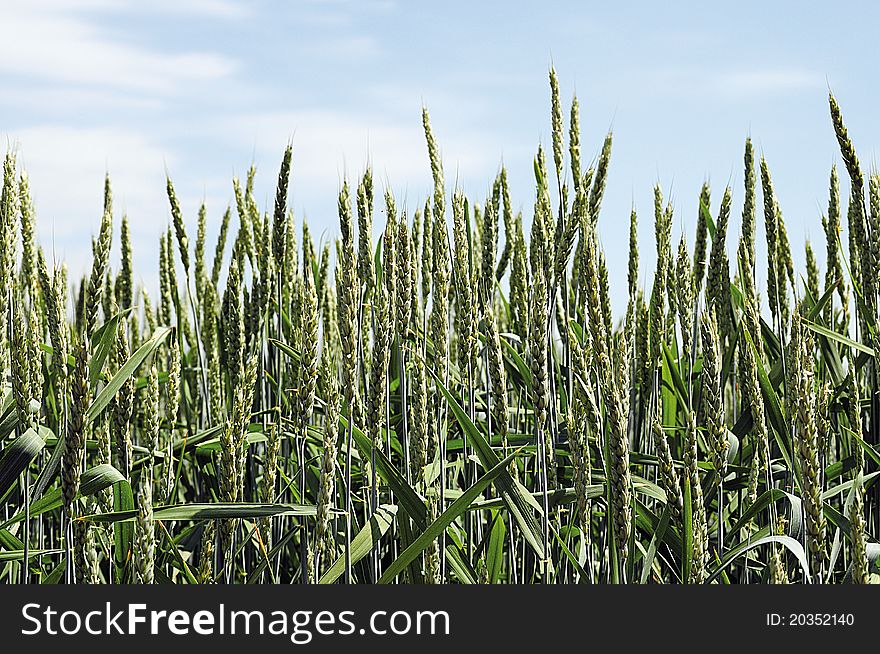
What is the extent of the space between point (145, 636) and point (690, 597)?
835 millimetres

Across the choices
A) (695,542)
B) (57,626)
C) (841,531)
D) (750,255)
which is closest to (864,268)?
(750,255)

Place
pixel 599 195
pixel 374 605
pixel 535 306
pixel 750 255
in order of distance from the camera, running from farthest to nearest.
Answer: pixel 750 255 < pixel 599 195 < pixel 374 605 < pixel 535 306

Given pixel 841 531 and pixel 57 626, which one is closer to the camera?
pixel 57 626

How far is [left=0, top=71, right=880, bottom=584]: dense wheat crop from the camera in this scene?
1.24 m

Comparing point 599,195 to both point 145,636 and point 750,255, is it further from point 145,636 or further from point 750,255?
point 145,636

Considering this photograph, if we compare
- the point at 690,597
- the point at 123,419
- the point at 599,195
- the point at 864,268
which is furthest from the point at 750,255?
the point at 123,419

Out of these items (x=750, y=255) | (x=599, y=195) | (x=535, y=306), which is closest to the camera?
(x=535, y=306)

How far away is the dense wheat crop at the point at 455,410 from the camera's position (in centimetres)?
124

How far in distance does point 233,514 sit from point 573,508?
2.12 feet

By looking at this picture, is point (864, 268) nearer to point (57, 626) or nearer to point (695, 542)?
point (695, 542)

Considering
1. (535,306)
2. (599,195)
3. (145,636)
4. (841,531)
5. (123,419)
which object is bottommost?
(145,636)

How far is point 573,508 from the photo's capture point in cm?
165

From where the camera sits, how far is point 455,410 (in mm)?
1340

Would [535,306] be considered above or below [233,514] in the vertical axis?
above
